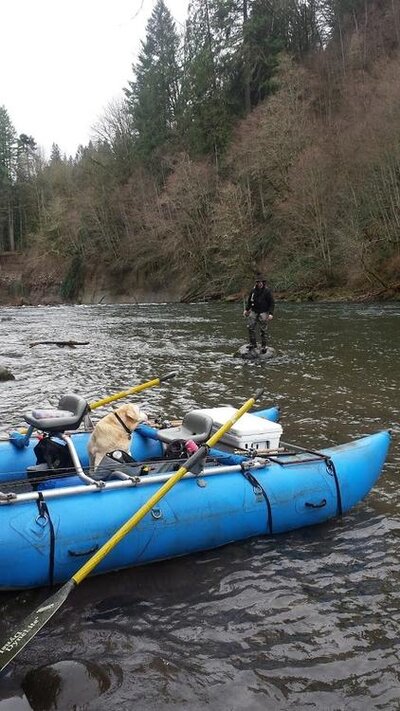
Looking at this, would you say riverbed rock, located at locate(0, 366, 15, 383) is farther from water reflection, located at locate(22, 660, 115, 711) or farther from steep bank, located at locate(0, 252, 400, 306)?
steep bank, located at locate(0, 252, 400, 306)

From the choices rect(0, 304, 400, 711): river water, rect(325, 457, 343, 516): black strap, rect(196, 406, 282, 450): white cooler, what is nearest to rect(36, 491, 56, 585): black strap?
rect(0, 304, 400, 711): river water

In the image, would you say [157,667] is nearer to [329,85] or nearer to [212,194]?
[212,194]

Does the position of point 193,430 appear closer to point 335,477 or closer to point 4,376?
point 335,477

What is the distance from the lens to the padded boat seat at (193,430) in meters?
5.74

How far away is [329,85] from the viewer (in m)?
42.5

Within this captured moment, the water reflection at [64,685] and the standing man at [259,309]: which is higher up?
the standing man at [259,309]

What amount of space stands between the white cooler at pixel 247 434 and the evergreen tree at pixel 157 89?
1970 inches

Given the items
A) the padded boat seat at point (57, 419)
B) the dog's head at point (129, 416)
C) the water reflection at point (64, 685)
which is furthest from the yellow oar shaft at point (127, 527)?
Result: the padded boat seat at point (57, 419)

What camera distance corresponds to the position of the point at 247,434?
19.3 feet

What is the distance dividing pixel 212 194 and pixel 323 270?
44.6 ft

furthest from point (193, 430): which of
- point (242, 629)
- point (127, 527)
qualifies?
point (242, 629)

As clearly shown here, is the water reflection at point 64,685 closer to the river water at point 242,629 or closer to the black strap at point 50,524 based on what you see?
the river water at point 242,629

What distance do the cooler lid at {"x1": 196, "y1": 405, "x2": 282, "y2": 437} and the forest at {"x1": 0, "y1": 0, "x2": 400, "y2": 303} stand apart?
23963mm

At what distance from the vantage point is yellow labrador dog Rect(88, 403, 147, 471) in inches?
216
